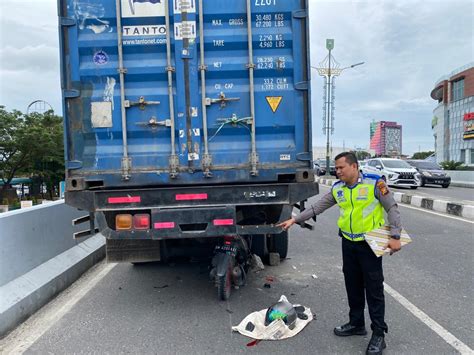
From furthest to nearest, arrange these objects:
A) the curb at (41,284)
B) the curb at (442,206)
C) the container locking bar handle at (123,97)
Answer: the curb at (442,206) < the container locking bar handle at (123,97) < the curb at (41,284)

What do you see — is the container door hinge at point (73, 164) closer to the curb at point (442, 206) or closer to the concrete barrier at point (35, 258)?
the concrete barrier at point (35, 258)

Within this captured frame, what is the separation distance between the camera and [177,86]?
4.27m

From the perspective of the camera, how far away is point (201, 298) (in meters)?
4.63

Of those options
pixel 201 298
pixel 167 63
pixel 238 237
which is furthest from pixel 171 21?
pixel 201 298

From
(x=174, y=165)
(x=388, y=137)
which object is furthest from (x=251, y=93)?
(x=388, y=137)

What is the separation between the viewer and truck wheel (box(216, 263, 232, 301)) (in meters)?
4.38

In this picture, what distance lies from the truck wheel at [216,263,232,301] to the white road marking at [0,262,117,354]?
1535 millimetres

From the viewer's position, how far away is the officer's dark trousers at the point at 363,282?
3.33 meters

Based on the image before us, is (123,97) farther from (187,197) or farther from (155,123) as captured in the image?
(187,197)

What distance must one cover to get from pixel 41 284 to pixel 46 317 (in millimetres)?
418

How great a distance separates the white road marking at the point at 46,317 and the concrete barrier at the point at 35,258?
0.07m

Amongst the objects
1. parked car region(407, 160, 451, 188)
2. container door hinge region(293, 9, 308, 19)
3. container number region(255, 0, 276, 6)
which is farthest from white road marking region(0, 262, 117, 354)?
parked car region(407, 160, 451, 188)

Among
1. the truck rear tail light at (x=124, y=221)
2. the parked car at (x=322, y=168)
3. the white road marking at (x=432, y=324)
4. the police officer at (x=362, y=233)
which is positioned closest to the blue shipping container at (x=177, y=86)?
the truck rear tail light at (x=124, y=221)

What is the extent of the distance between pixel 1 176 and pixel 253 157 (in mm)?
29860
